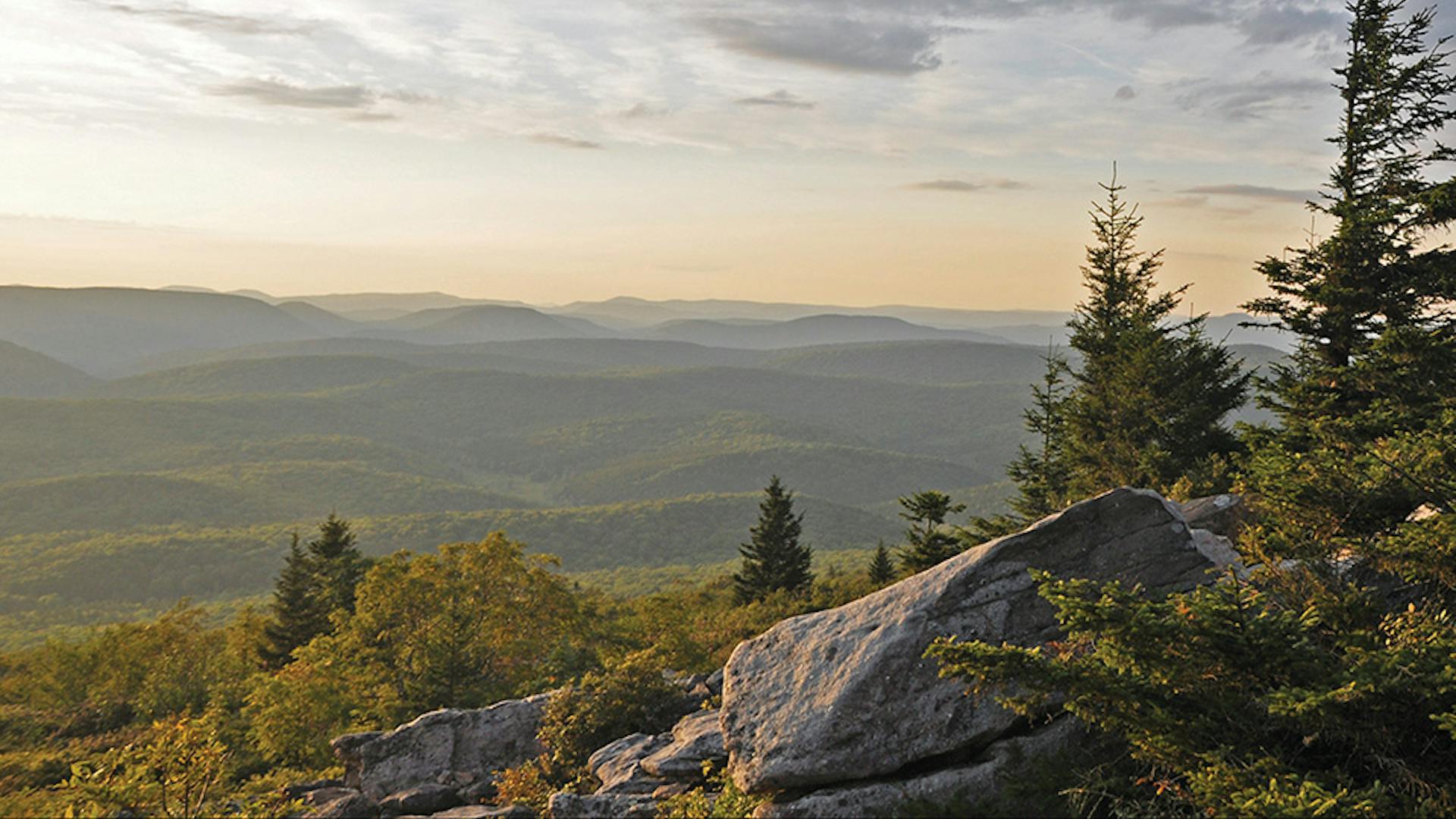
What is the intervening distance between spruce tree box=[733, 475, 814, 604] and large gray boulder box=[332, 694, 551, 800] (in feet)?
110

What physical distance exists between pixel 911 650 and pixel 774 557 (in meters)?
44.2

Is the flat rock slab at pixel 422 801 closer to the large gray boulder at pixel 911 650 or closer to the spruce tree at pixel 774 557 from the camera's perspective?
the large gray boulder at pixel 911 650

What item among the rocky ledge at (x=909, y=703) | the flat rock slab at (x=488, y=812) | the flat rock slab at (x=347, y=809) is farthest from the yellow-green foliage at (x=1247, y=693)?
the flat rock slab at (x=347, y=809)

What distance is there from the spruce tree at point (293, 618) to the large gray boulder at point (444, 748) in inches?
1261

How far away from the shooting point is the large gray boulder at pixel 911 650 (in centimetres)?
1234

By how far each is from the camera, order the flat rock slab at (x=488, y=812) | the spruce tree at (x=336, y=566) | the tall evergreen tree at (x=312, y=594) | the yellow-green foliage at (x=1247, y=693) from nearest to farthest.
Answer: the yellow-green foliage at (x=1247, y=693)
the flat rock slab at (x=488, y=812)
the tall evergreen tree at (x=312, y=594)
the spruce tree at (x=336, y=566)

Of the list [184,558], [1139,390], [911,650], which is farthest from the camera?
[184,558]

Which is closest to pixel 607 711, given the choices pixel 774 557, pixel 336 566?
pixel 774 557

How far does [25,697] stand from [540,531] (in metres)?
155

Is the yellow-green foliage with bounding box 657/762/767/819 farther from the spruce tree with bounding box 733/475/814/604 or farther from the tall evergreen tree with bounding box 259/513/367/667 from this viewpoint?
the tall evergreen tree with bounding box 259/513/367/667

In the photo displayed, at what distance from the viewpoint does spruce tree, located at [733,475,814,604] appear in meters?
55.6

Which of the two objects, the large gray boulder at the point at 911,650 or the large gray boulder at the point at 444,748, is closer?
the large gray boulder at the point at 911,650

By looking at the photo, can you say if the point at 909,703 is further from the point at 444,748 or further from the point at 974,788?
the point at 444,748

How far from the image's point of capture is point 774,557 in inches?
2229
